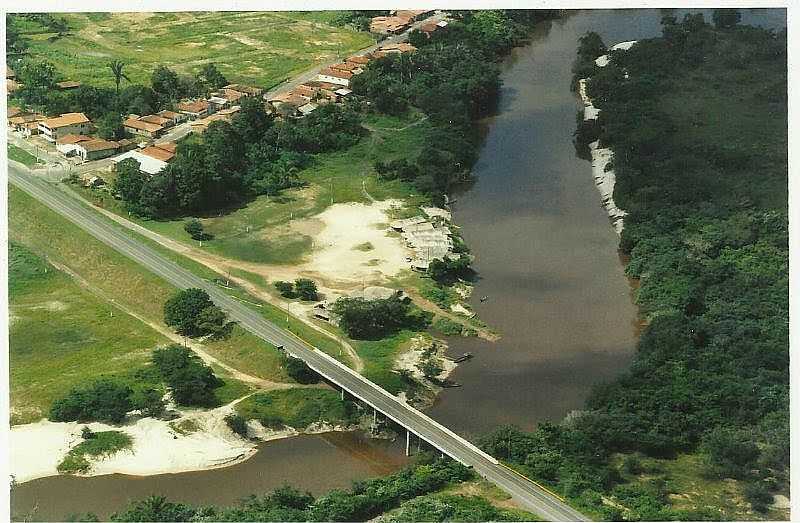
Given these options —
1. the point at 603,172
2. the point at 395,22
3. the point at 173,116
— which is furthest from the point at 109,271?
the point at 395,22

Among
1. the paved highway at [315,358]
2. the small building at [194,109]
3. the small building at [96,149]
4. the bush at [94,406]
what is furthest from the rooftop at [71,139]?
the bush at [94,406]

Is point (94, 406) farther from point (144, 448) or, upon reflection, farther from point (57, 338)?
point (57, 338)

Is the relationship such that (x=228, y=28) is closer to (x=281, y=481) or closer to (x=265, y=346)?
(x=265, y=346)

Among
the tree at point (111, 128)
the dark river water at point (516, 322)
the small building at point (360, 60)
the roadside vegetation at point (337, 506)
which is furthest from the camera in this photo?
the small building at point (360, 60)

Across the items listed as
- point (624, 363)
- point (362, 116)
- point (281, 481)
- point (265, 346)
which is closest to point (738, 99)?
point (362, 116)

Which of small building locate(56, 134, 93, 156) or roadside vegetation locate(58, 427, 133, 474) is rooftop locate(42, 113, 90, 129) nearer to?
small building locate(56, 134, 93, 156)

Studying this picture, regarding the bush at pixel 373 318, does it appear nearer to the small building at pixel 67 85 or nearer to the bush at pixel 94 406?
the bush at pixel 94 406
